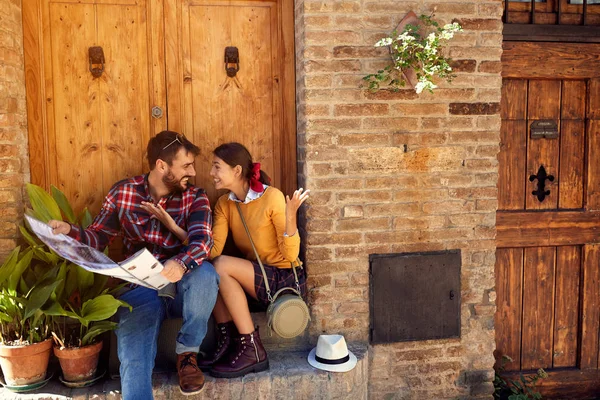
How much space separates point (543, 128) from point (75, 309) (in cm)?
309

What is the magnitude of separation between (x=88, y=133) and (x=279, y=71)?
121cm

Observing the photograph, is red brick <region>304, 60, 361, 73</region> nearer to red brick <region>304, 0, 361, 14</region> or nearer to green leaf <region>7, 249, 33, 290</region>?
red brick <region>304, 0, 361, 14</region>

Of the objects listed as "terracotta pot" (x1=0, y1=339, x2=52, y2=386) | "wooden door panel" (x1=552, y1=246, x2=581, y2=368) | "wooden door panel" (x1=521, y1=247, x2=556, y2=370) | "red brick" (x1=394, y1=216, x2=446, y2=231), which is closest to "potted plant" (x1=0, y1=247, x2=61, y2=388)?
"terracotta pot" (x1=0, y1=339, x2=52, y2=386)

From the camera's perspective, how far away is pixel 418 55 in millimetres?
3219

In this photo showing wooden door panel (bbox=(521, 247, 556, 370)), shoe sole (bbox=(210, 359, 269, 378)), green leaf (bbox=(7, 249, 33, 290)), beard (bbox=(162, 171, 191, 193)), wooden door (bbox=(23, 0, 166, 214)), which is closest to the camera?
green leaf (bbox=(7, 249, 33, 290))

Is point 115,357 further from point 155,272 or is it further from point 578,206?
point 578,206

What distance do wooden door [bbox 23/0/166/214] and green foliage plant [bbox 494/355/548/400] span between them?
2.71 m

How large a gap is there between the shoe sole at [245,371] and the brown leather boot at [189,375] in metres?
0.12

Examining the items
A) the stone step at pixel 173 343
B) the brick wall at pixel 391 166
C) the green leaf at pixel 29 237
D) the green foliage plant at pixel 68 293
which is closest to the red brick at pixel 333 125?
the brick wall at pixel 391 166

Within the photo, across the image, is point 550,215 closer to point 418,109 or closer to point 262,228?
point 418,109

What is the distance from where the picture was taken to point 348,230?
3504mm

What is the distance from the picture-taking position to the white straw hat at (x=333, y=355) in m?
3.27

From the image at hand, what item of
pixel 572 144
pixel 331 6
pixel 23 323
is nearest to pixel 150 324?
pixel 23 323

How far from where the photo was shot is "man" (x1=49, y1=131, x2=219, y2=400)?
2.96 metres
